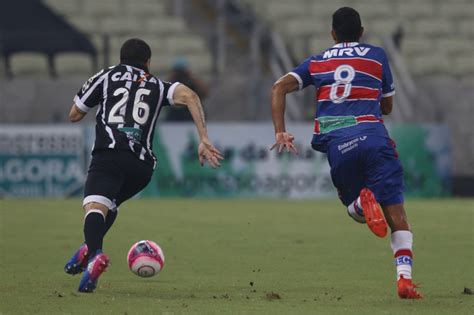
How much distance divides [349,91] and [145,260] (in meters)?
1.94

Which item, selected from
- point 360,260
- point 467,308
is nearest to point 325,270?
point 360,260

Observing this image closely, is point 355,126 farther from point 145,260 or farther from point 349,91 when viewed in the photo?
point 145,260

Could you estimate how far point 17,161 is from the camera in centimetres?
2220

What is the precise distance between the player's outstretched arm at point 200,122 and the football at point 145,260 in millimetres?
798

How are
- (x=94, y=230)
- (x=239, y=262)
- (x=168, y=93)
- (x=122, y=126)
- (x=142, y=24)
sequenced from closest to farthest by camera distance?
(x=94, y=230)
(x=122, y=126)
(x=168, y=93)
(x=239, y=262)
(x=142, y=24)

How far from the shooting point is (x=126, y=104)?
981 centimetres

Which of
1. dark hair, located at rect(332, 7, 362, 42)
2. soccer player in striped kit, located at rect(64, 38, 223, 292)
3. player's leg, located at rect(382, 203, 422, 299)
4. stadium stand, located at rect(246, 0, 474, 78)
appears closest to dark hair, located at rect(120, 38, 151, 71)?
soccer player in striped kit, located at rect(64, 38, 223, 292)

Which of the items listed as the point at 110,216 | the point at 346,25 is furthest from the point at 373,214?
the point at 110,216

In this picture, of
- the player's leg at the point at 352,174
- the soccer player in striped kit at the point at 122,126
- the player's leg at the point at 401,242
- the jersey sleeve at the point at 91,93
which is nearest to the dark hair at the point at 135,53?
the soccer player in striped kit at the point at 122,126

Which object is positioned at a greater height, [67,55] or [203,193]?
[67,55]

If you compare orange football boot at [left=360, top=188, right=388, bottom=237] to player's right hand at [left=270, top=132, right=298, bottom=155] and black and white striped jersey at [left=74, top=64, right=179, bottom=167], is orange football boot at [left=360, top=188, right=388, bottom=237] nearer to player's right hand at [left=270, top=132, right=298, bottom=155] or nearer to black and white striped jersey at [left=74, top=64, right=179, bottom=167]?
player's right hand at [left=270, top=132, right=298, bottom=155]

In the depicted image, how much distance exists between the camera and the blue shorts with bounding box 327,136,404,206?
29.9 ft

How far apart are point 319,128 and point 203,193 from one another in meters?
13.4

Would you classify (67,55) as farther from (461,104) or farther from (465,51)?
(465,51)
